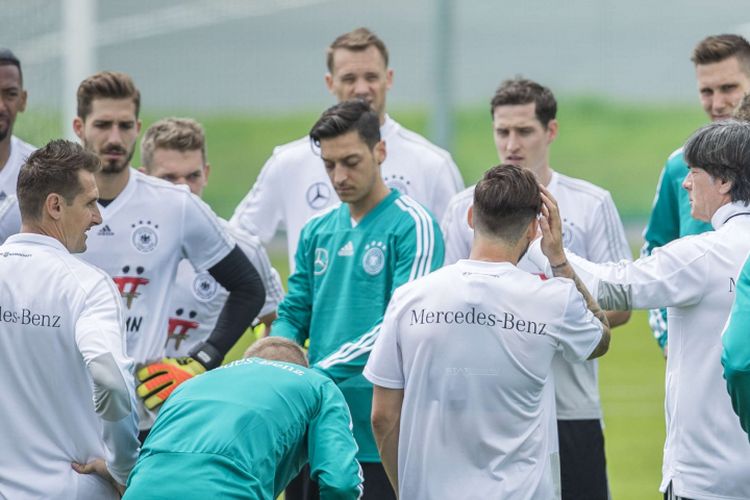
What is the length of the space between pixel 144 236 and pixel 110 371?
59.0 inches

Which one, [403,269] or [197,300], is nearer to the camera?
[403,269]

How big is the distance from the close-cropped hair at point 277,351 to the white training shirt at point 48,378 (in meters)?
0.46

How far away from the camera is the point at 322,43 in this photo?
33594mm

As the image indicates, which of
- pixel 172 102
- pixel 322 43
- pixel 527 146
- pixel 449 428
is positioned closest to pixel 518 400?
pixel 449 428

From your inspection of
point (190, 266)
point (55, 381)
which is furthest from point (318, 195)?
point (55, 381)

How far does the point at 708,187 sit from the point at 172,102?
2727cm

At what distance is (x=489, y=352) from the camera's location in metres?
4.53

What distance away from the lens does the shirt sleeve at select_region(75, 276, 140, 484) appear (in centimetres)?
440

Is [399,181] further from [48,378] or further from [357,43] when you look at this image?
[48,378]

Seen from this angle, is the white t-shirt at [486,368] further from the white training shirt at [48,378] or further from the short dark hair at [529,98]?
the short dark hair at [529,98]

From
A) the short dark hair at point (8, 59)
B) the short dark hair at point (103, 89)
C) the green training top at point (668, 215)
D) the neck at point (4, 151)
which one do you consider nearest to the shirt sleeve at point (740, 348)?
the green training top at point (668, 215)

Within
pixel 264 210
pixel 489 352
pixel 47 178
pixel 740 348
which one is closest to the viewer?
pixel 740 348

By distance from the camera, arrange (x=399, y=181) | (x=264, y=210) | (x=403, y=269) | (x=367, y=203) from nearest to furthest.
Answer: (x=403, y=269), (x=367, y=203), (x=399, y=181), (x=264, y=210)

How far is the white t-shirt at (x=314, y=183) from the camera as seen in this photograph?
22.9 ft
